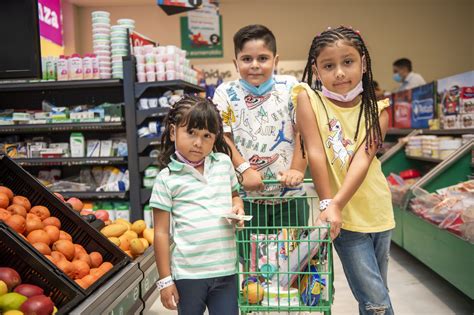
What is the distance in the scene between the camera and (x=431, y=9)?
12.0m

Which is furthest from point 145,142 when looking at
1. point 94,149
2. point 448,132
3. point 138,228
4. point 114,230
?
point 448,132

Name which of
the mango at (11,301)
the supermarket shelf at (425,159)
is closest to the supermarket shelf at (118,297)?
the mango at (11,301)

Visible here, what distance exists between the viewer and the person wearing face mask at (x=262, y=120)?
2.24 metres

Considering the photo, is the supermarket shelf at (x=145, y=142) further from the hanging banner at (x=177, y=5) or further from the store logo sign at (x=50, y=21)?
the store logo sign at (x=50, y=21)

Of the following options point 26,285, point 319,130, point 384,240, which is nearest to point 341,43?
point 319,130

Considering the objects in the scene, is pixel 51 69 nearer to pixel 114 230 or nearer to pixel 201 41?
pixel 114 230

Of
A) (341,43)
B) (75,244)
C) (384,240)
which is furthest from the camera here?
(75,244)

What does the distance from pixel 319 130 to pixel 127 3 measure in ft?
35.8

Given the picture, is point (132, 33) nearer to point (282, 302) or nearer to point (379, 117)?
point (379, 117)

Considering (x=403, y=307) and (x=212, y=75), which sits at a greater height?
(x=212, y=75)

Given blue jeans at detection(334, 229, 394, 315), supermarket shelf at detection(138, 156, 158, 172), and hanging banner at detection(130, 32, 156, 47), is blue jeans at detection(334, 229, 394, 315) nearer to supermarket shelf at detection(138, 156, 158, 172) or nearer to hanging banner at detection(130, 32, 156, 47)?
supermarket shelf at detection(138, 156, 158, 172)

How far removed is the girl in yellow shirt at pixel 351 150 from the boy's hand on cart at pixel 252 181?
1.00 feet

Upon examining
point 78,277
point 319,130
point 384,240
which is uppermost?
point 319,130

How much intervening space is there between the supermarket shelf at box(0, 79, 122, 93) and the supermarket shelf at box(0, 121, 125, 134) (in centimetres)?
40
